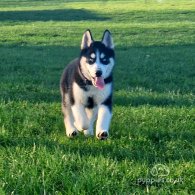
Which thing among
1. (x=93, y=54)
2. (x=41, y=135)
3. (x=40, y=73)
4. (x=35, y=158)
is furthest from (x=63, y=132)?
(x=40, y=73)

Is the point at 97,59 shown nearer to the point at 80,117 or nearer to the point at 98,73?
the point at 98,73

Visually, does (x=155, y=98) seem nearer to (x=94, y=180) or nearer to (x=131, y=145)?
(x=131, y=145)

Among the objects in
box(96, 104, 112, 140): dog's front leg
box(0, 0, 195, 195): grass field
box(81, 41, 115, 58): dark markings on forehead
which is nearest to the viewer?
box(0, 0, 195, 195): grass field

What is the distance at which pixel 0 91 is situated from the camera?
1047 cm

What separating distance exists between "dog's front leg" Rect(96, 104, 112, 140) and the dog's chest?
0.39 feet

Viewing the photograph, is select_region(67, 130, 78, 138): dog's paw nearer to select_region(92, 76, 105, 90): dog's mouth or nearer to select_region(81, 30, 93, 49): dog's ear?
select_region(92, 76, 105, 90): dog's mouth

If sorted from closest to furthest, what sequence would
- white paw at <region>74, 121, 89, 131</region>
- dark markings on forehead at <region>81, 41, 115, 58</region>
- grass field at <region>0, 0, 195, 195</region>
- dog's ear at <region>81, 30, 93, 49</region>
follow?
grass field at <region>0, 0, 195, 195</region>
white paw at <region>74, 121, 89, 131</region>
dark markings on forehead at <region>81, 41, 115, 58</region>
dog's ear at <region>81, 30, 93, 49</region>

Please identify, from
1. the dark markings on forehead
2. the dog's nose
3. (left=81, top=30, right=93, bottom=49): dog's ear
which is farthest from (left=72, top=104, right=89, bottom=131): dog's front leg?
(left=81, top=30, right=93, bottom=49): dog's ear

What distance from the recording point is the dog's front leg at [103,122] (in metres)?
6.60

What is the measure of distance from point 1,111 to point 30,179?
3258 mm

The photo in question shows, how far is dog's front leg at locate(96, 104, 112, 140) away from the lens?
21.6 ft

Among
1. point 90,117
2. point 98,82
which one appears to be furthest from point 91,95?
point 90,117

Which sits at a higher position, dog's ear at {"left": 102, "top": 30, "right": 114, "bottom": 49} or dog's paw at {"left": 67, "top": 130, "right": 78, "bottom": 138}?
dog's ear at {"left": 102, "top": 30, "right": 114, "bottom": 49}

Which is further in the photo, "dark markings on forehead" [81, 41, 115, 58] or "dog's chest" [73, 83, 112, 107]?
"dark markings on forehead" [81, 41, 115, 58]
